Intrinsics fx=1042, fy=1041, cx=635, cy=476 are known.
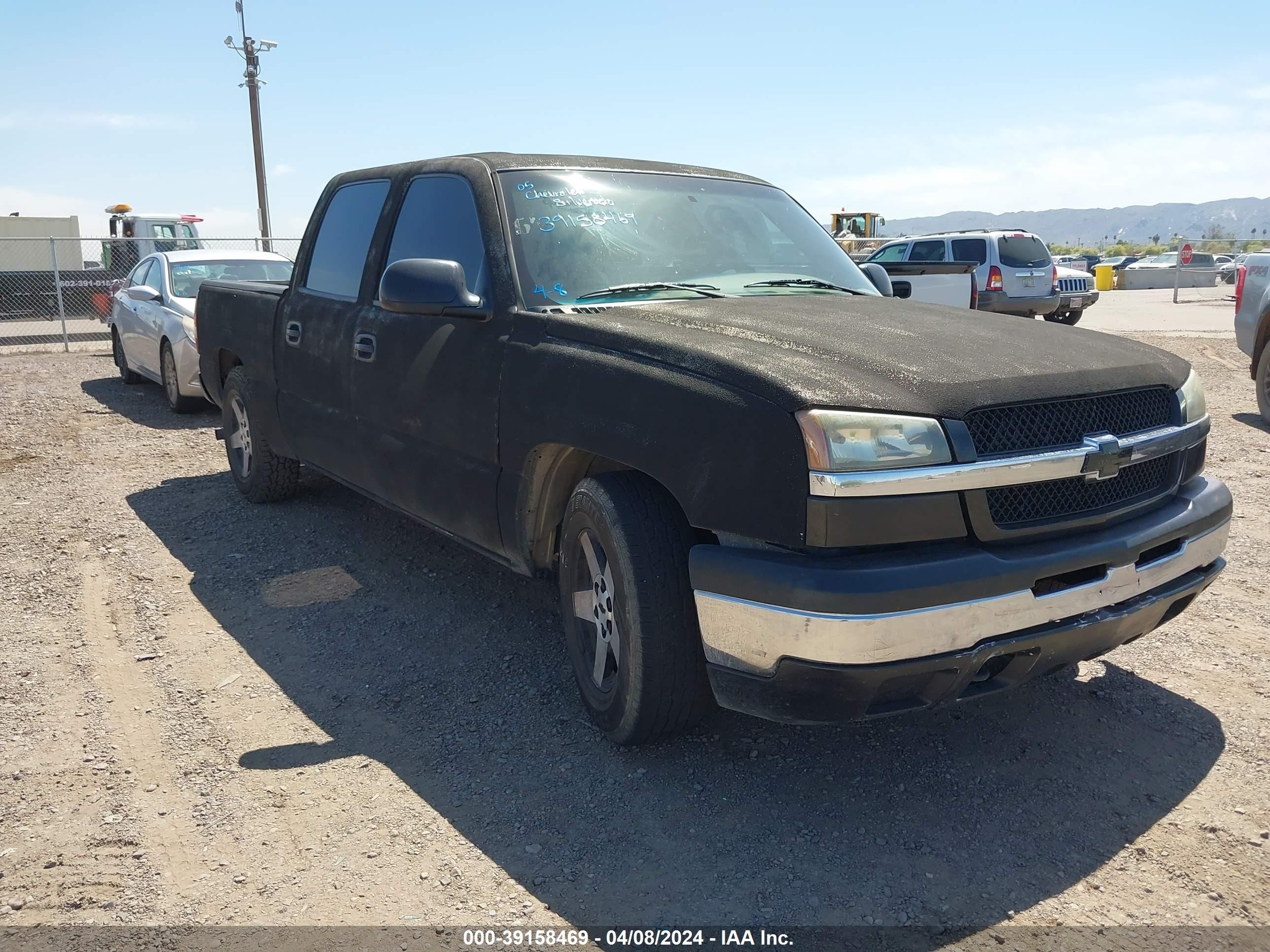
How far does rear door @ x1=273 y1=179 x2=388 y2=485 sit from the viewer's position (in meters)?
4.88

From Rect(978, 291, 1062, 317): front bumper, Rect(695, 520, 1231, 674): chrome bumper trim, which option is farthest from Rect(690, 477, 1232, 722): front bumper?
Rect(978, 291, 1062, 317): front bumper

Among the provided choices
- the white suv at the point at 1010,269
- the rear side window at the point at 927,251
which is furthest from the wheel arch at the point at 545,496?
the rear side window at the point at 927,251

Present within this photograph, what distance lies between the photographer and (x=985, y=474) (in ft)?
8.89

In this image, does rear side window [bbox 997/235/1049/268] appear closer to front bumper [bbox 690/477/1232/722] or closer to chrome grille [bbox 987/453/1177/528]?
chrome grille [bbox 987/453/1177/528]

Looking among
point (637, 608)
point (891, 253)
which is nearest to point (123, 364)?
point (637, 608)

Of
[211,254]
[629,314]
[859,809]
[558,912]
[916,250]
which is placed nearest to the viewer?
[558,912]

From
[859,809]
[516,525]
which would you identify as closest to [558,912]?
[859,809]

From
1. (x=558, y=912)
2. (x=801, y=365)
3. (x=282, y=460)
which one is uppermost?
(x=801, y=365)

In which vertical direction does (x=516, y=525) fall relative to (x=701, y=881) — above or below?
above

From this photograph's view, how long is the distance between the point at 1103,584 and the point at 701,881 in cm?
138

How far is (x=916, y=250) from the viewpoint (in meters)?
21.2

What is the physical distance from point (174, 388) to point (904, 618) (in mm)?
9333

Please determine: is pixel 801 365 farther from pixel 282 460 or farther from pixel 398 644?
pixel 282 460

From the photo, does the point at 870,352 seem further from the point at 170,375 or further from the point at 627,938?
the point at 170,375
